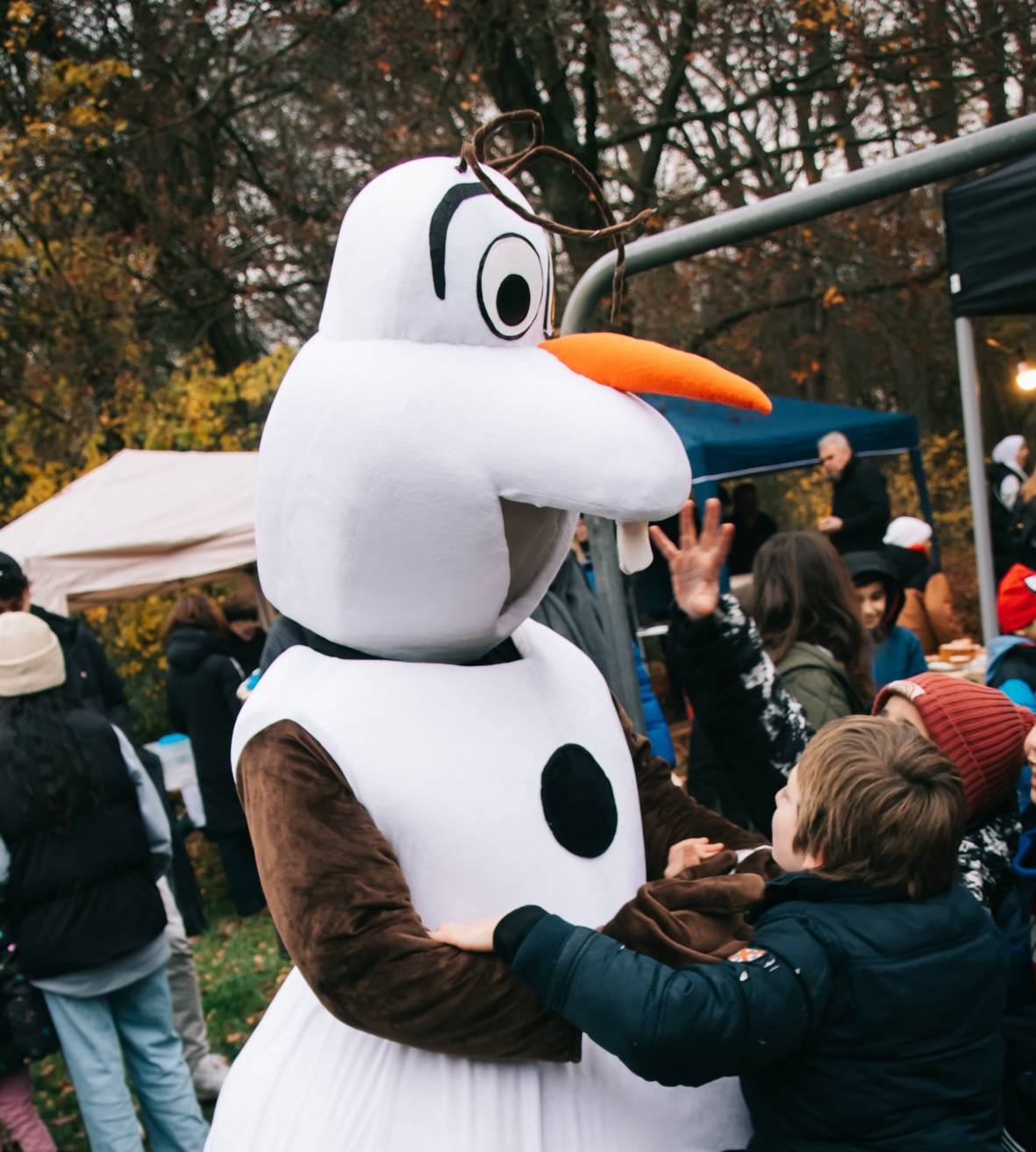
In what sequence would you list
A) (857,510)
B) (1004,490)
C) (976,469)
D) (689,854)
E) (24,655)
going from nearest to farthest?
1. (689,854)
2. (24,655)
3. (976,469)
4. (1004,490)
5. (857,510)

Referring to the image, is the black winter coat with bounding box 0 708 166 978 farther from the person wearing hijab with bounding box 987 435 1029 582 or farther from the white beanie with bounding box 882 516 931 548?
the person wearing hijab with bounding box 987 435 1029 582

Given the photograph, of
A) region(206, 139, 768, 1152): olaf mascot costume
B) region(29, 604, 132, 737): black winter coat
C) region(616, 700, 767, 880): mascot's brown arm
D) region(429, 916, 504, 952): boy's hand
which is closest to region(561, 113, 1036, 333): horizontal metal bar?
region(206, 139, 768, 1152): olaf mascot costume

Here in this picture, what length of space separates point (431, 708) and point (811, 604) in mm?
1669

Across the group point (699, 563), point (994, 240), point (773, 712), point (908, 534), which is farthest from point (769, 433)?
point (699, 563)

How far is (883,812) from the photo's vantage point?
165 centimetres

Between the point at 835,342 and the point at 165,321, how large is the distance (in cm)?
834

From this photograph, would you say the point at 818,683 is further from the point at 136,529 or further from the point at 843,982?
the point at 136,529

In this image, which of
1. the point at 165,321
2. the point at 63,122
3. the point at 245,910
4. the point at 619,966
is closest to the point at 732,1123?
the point at 619,966

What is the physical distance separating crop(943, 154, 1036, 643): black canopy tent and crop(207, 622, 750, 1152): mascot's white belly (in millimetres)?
2812

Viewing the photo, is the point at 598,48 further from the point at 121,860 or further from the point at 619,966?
the point at 619,966

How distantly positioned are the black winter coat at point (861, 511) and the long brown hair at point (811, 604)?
134 inches

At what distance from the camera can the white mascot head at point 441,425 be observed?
171 centimetres

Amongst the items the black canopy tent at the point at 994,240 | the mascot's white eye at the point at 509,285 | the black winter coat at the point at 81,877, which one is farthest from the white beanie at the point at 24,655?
the black canopy tent at the point at 994,240

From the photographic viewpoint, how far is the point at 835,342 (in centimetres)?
1499
